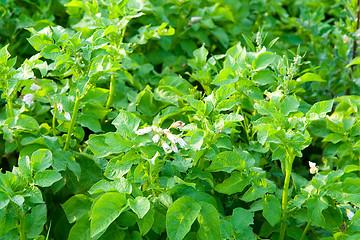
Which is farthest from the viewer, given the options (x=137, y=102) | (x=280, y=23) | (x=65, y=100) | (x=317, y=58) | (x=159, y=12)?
(x=280, y=23)

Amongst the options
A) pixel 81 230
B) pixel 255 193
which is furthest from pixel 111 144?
pixel 255 193

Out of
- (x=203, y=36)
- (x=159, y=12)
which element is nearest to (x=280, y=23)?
(x=203, y=36)

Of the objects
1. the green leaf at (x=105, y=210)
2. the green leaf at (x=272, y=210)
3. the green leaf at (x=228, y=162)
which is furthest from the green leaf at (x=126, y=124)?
the green leaf at (x=272, y=210)

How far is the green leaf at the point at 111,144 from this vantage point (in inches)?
62.7

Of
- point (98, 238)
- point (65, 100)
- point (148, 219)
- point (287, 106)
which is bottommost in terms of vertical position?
point (98, 238)

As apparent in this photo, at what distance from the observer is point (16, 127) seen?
180 centimetres

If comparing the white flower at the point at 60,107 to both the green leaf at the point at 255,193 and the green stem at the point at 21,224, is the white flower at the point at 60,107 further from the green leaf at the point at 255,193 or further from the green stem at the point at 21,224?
the green leaf at the point at 255,193

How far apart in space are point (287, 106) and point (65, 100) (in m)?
0.85

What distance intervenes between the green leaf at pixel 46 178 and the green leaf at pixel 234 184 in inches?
23.2

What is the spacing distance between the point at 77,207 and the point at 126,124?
0.37m

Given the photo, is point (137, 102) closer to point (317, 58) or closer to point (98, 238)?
point (98, 238)

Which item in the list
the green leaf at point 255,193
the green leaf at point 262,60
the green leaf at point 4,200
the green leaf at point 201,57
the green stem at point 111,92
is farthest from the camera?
the green leaf at point 201,57

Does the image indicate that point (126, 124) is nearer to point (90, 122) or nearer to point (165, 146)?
point (165, 146)

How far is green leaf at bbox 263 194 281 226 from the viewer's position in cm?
170
